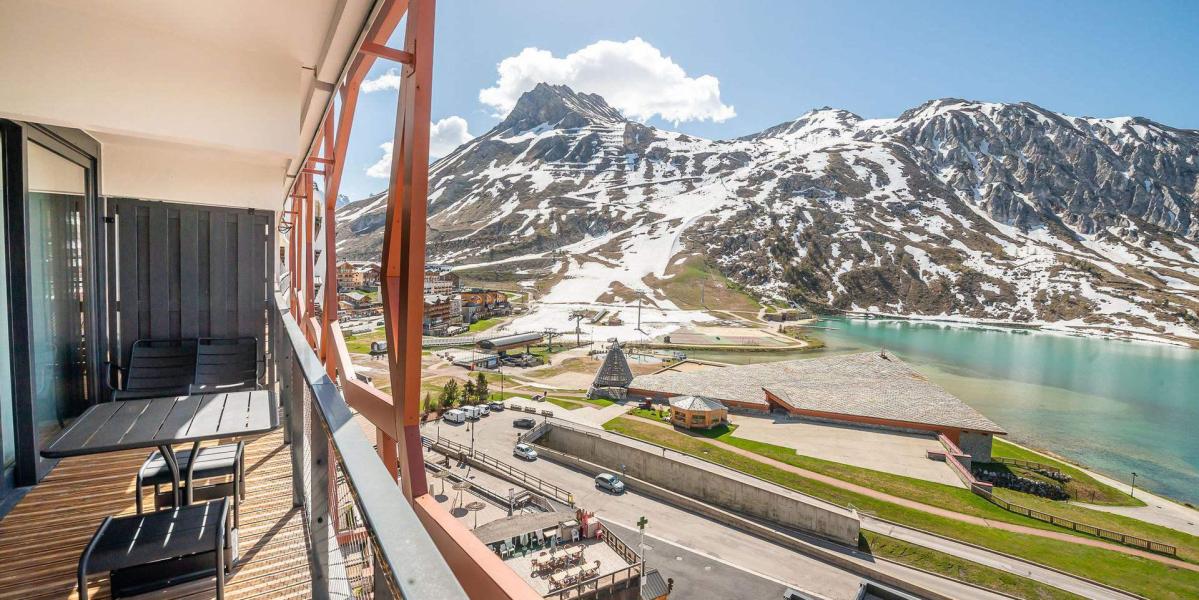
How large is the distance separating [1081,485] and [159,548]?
2237cm

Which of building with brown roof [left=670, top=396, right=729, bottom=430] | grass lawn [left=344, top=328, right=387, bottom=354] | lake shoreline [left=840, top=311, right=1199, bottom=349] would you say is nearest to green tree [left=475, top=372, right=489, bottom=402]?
building with brown roof [left=670, top=396, right=729, bottom=430]

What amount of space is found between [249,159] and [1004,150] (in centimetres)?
14000

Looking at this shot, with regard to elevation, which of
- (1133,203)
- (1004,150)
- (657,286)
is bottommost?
(657,286)

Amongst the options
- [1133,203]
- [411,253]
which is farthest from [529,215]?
[1133,203]

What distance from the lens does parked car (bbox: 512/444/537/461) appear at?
15394mm

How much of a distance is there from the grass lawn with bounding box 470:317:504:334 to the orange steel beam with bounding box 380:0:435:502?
123 ft

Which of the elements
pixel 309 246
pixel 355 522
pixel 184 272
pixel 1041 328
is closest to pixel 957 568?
pixel 309 246

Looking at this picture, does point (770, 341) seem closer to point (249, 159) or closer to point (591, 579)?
point (591, 579)

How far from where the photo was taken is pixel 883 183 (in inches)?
3757

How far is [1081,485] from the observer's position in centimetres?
1595

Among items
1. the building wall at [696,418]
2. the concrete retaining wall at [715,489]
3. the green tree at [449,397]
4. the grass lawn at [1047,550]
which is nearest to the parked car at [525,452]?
the concrete retaining wall at [715,489]

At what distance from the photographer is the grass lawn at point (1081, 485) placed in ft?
49.5

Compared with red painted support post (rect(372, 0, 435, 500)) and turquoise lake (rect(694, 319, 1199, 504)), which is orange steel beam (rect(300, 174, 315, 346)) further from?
turquoise lake (rect(694, 319, 1199, 504))

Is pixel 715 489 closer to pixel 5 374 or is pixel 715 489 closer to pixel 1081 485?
pixel 1081 485
